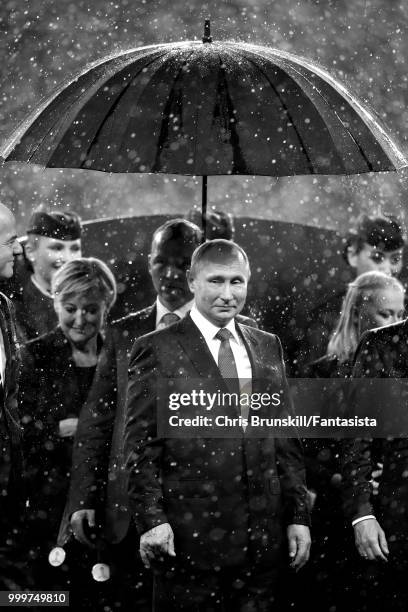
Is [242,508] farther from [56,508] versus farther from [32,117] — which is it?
[32,117]

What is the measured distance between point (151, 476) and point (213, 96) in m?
1.33

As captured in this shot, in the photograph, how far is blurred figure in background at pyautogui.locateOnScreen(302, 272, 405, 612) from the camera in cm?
414

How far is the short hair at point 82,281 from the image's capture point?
13.7 ft

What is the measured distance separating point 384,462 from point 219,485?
26.3 inches

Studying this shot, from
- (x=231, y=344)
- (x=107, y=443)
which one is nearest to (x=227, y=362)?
(x=231, y=344)

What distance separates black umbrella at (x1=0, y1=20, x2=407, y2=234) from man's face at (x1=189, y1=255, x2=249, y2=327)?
326 millimetres

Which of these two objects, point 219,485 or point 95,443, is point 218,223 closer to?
point 95,443

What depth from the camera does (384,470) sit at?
11.8 ft

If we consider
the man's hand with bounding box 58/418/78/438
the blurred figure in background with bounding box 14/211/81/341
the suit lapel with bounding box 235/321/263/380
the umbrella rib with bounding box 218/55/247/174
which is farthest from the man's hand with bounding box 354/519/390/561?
the blurred figure in background with bounding box 14/211/81/341

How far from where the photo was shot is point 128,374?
3.57m

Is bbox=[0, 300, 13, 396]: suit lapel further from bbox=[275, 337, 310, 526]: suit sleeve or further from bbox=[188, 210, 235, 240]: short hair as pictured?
bbox=[188, 210, 235, 240]: short hair

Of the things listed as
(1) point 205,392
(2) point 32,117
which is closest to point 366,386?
(1) point 205,392

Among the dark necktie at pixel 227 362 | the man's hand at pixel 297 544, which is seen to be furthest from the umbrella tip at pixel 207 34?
the man's hand at pixel 297 544

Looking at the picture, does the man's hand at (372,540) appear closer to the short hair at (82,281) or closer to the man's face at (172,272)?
the man's face at (172,272)
